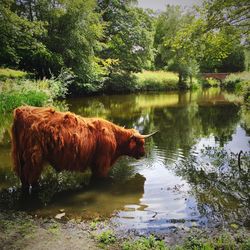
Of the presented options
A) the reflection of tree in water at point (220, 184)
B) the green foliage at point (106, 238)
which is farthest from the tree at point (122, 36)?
the green foliage at point (106, 238)

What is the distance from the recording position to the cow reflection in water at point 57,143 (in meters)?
5.93

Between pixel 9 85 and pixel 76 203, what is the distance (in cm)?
1243

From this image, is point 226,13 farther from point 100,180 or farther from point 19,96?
point 19,96

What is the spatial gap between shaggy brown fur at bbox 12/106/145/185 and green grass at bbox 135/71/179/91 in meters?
31.4

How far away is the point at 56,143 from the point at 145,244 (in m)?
2.71

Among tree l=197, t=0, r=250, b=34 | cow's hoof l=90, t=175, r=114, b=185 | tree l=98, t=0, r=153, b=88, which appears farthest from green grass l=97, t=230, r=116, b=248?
tree l=98, t=0, r=153, b=88

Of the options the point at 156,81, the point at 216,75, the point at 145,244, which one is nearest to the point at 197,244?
the point at 145,244

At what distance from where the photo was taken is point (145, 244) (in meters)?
4.13

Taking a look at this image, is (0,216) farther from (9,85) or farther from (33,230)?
(9,85)

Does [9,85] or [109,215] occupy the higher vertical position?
[9,85]

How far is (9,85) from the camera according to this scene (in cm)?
1678

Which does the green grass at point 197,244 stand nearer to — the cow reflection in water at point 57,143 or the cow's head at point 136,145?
the cow reflection in water at point 57,143

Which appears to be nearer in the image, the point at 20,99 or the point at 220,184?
the point at 220,184

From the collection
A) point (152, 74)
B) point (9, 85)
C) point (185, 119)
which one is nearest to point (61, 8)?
point (9, 85)
